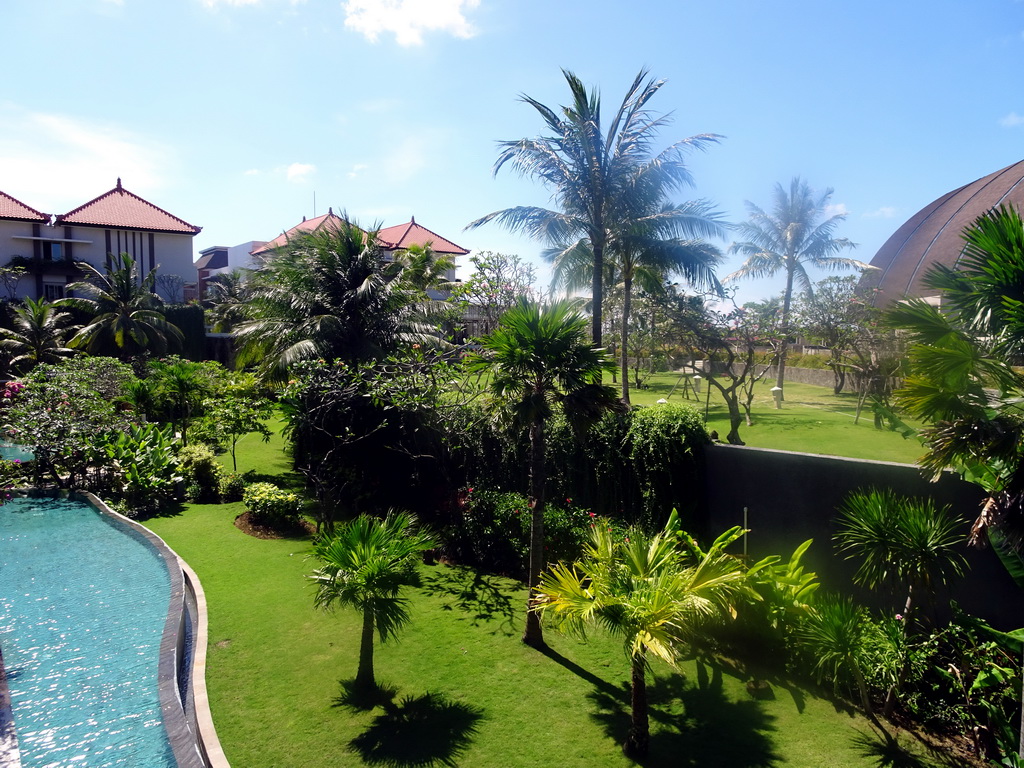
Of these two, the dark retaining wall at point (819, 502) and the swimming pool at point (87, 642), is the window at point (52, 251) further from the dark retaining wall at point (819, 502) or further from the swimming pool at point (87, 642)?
the dark retaining wall at point (819, 502)

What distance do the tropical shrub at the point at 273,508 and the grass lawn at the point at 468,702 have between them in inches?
119

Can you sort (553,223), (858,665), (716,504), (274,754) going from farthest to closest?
(553,223), (716,504), (858,665), (274,754)

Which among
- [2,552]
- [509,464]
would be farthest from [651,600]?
[2,552]

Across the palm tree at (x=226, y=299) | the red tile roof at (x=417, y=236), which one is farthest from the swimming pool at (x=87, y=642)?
the red tile roof at (x=417, y=236)

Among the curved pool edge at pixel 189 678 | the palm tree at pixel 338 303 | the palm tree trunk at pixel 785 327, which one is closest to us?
the curved pool edge at pixel 189 678

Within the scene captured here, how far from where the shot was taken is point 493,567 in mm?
11789

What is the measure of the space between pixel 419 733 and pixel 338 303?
11.5 meters

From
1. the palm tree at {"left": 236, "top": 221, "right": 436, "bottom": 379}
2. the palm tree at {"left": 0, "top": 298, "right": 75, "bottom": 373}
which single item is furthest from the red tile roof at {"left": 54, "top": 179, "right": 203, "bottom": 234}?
the palm tree at {"left": 236, "top": 221, "right": 436, "bottom": 379}

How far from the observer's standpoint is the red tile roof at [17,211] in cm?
3791

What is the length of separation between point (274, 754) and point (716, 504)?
282 inches

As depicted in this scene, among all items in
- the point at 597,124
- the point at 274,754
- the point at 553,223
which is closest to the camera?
the point at 274,754

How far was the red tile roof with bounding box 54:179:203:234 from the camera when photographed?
41.1m

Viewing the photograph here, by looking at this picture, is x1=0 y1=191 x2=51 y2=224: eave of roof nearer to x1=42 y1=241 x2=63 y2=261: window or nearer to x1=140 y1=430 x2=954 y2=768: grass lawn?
x1=42 y1=241 x2=63 y2=261: window

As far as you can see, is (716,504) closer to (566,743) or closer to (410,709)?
(566,743)
